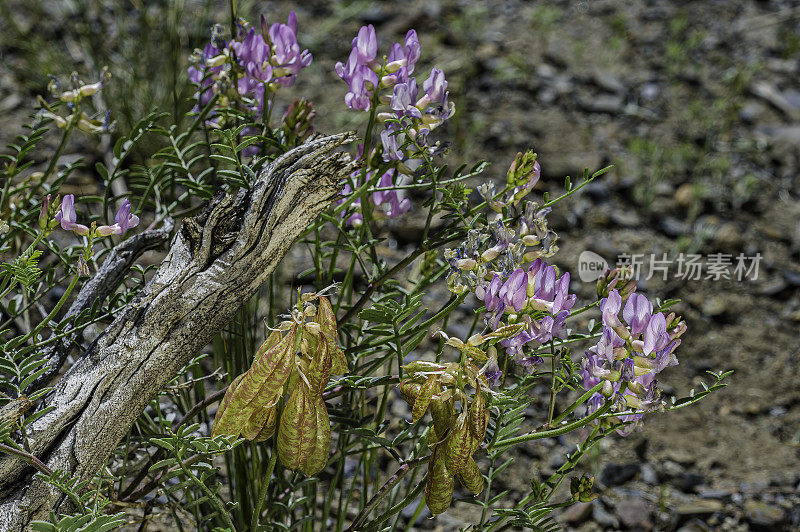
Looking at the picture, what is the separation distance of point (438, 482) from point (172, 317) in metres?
0.38

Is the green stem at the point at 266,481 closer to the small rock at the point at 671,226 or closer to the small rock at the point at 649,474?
the small rock at the point at 649,474

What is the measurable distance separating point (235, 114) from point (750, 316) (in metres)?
1.95

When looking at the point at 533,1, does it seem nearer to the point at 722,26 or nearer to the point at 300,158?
the point at 722,26

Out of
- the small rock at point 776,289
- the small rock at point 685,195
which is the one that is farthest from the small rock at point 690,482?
the small rock at point 685,195

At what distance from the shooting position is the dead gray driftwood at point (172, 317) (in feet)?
3.21

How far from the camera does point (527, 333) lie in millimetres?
961

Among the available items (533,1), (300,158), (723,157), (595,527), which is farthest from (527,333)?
(533,1)

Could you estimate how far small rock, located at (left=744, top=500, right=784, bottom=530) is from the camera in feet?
6.03

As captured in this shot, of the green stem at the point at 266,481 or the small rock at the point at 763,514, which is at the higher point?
the green stem at the point at 266,481

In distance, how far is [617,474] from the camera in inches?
79.2

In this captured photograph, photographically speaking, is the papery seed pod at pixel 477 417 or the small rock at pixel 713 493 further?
the small rock at pixel 713 493

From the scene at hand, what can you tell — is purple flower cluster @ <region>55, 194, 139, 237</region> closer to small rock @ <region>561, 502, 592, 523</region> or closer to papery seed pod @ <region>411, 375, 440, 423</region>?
papery seed pod @ <region>411, 375, 440, 423</region>

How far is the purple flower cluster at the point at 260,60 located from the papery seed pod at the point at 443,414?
1.73 ft

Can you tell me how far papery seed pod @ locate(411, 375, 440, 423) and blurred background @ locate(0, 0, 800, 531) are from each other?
40.2 inches
